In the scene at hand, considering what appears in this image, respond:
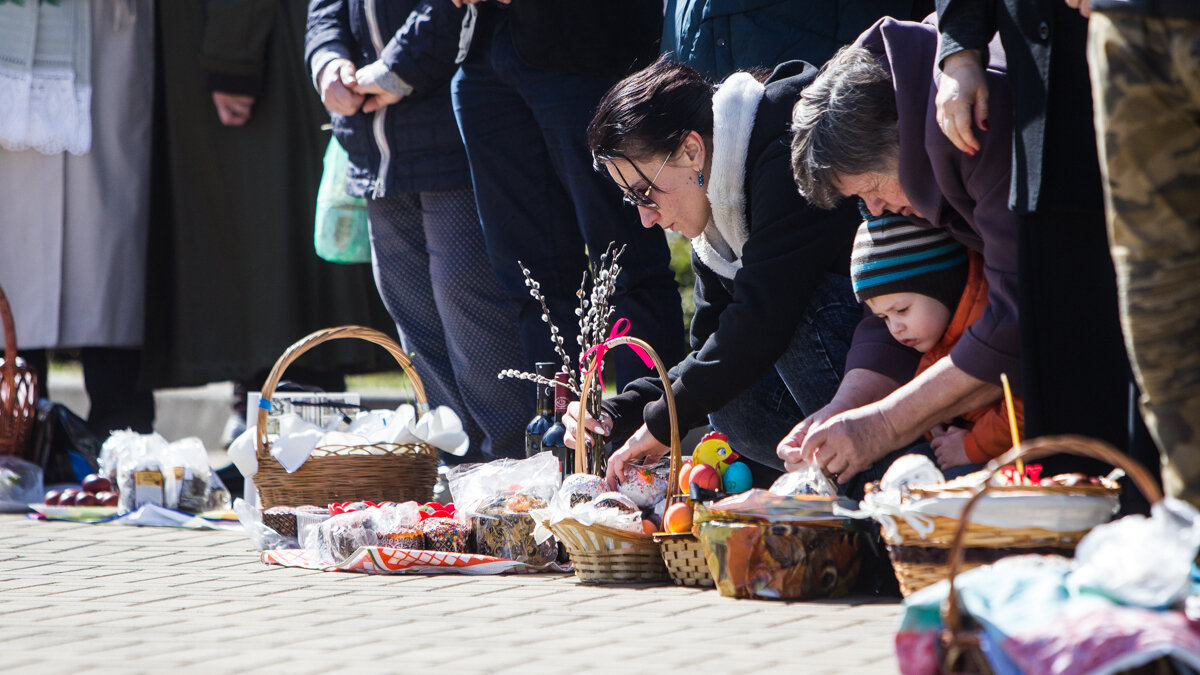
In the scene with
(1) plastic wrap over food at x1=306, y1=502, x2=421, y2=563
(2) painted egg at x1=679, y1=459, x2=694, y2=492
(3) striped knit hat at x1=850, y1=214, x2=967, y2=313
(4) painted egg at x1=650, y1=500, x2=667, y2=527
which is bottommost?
(1) plastic wrap over food at x1=306, y1=502, x2=421, y2=563

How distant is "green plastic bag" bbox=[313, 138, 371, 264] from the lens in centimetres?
487

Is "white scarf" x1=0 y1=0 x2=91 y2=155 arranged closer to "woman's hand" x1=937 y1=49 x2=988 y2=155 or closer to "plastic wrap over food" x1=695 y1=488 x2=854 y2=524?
"plastic wrap over food" x1=695 y1=488 x2=854 y2=524

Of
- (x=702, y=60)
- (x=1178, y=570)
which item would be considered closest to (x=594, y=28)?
(x=702, y=60)

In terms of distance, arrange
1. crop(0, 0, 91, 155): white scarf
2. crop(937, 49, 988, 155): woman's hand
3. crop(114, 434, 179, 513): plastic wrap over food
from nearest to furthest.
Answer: crop(937, 49, 988, 155): woman's hand
crop(114, 434, 179, 513): plastic wrap over food
crop(0, 0, 91, 155): white scarf

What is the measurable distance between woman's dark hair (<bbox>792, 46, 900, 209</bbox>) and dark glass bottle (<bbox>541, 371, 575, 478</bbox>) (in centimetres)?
102

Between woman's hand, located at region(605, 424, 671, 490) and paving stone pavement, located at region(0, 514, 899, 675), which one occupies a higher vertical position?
woman's hand, located at region(605, 424, 671, 490)

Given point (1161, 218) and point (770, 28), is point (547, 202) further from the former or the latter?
point (1161, 218)

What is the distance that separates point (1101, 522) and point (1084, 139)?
70 cm

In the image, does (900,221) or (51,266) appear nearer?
(900,221)

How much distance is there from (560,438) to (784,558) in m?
1.01

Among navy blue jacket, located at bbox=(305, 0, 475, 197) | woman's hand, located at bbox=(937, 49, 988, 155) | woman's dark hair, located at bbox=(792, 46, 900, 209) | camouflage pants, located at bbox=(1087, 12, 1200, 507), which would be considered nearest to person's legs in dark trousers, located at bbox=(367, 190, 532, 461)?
navy blue jacket, located at bbox=(305, 0, 475, 197)

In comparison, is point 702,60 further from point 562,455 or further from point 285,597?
point 285,597

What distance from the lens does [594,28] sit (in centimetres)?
402

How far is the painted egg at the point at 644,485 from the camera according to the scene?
314 cm
